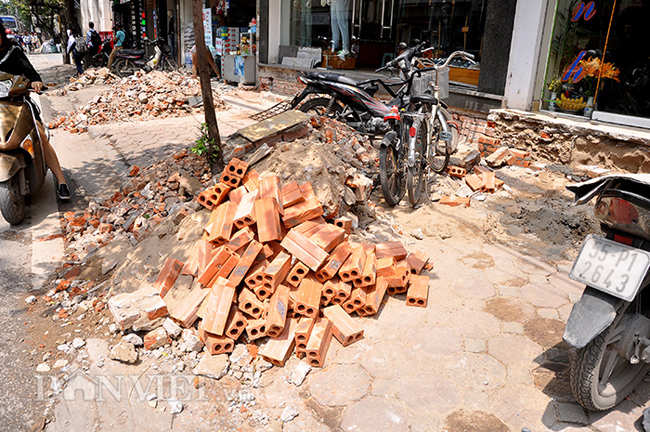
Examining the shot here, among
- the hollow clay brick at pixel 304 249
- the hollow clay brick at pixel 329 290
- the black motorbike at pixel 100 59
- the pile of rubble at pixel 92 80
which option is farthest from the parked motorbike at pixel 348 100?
the black motorbike at pixel 100 59

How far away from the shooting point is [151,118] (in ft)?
31.1

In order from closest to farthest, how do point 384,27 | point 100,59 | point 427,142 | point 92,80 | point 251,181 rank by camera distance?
point 251,181, point 427,142, point 384,27, point 92,80, point 100,59

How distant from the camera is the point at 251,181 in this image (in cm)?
371

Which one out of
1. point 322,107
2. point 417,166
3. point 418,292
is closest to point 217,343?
point 418,292

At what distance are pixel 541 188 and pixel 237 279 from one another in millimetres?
4448

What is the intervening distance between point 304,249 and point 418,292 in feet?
2.99

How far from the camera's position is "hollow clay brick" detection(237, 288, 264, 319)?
2965 millimetres

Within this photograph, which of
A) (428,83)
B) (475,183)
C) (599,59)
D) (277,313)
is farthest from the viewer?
(599,59)

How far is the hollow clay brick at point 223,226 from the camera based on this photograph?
3.30m

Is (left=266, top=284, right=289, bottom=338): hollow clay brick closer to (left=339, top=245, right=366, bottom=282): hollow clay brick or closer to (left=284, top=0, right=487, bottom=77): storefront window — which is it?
(left=339, top=245, right=366, bottom=282): hollow clay brick

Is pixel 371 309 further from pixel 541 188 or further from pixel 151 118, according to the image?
pixel 151 118

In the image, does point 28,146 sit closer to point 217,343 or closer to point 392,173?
point 217,343

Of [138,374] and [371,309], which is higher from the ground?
[371,309]

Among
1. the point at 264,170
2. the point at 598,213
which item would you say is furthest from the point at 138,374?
the point at 598,213
